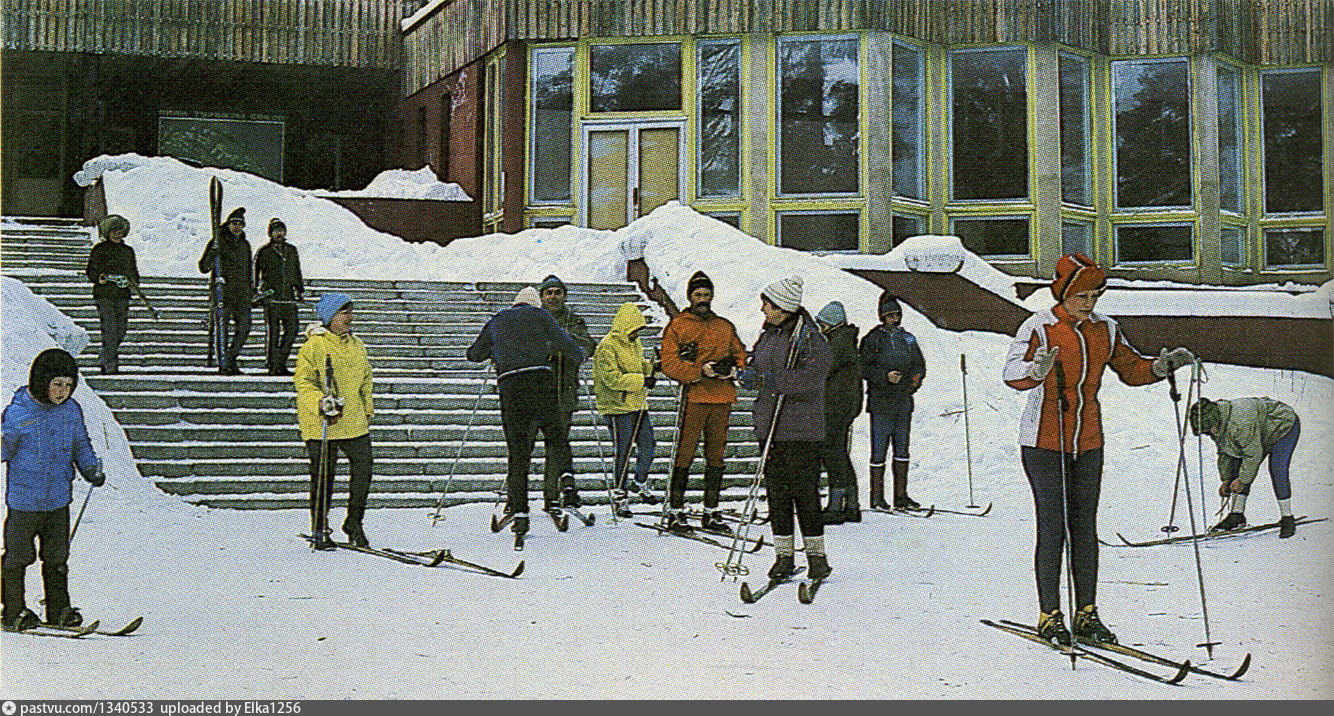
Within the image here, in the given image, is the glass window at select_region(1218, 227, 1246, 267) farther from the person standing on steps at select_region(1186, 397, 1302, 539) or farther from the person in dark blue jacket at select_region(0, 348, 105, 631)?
the person in dark blue jacket at select_region(0, 348, 105, 631)

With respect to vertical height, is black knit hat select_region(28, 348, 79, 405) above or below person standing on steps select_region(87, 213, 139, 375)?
below

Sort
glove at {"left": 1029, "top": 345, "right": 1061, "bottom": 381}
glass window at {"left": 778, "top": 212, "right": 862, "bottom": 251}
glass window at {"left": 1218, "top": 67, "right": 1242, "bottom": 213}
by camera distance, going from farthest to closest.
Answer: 1. glass window at {"left": 778, "top": 212, "right": 862, "bottom": 251}
2. glass window at {"left": 1218, "top": 67, "right": 1242, "bottom": 213}
3. glove at {"left": 1029, "top": 345, "right": 1061, "bottom": 381}

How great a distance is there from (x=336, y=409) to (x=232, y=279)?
2497 mm

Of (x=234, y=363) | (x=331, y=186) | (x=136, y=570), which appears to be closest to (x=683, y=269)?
(x=234, y=363)

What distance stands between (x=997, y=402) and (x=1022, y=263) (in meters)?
3.97

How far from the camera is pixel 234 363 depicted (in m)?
8.00

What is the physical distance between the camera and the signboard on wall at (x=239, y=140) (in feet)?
39.2

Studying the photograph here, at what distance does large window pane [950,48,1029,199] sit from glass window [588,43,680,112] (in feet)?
8.30

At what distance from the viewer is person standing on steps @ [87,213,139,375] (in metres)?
7.39

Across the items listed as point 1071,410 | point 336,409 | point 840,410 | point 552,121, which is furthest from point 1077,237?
point 1071,410

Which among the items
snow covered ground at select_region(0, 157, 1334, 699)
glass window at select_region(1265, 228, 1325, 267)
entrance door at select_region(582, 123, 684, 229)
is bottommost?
snow covered ground at select_region(0, 157, 1334, 699)

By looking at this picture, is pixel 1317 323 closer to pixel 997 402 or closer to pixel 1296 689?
pixel 1296 689

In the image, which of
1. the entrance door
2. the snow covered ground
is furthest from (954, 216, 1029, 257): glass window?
the snow covered ground

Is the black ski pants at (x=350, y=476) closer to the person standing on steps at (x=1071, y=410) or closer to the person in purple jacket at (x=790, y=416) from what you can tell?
the person in purple jacket at (x=790, y=416)
